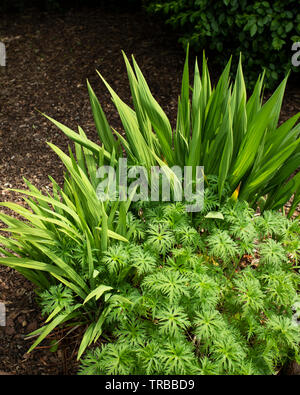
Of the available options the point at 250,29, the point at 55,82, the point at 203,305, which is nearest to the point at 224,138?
the point at 203,305

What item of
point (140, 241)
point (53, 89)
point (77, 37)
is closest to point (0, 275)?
point (140, 241)

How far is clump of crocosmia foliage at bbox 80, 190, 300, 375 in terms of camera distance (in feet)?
4.78

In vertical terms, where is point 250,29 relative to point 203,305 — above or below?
above

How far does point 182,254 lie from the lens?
1.59 meters

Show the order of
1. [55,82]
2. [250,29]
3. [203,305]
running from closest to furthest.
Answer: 1. [203,305]
2. [250,29]
3. [55,82]

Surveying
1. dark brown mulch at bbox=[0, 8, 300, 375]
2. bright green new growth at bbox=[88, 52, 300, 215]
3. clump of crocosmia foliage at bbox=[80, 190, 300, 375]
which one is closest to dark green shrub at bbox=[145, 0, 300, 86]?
dark brown mulch at bbox=[0, 8, 300, 375]

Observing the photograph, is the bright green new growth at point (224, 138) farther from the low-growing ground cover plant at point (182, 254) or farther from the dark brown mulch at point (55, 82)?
the dark brown mulch at point (55, 82)

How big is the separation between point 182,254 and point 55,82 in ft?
9.37

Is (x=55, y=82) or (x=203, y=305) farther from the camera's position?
(x=55, y=82)

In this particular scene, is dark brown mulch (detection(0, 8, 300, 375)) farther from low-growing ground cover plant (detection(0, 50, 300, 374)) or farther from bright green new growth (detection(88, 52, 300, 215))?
bright green new growth (detection(88, 52, 300, 215))

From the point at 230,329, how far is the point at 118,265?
54cm

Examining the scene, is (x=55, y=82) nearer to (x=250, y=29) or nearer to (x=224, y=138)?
(x=250, y=29)

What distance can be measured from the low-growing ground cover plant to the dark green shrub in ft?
4.38

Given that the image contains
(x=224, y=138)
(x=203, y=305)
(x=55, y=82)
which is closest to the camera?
(x=203, y=305)
